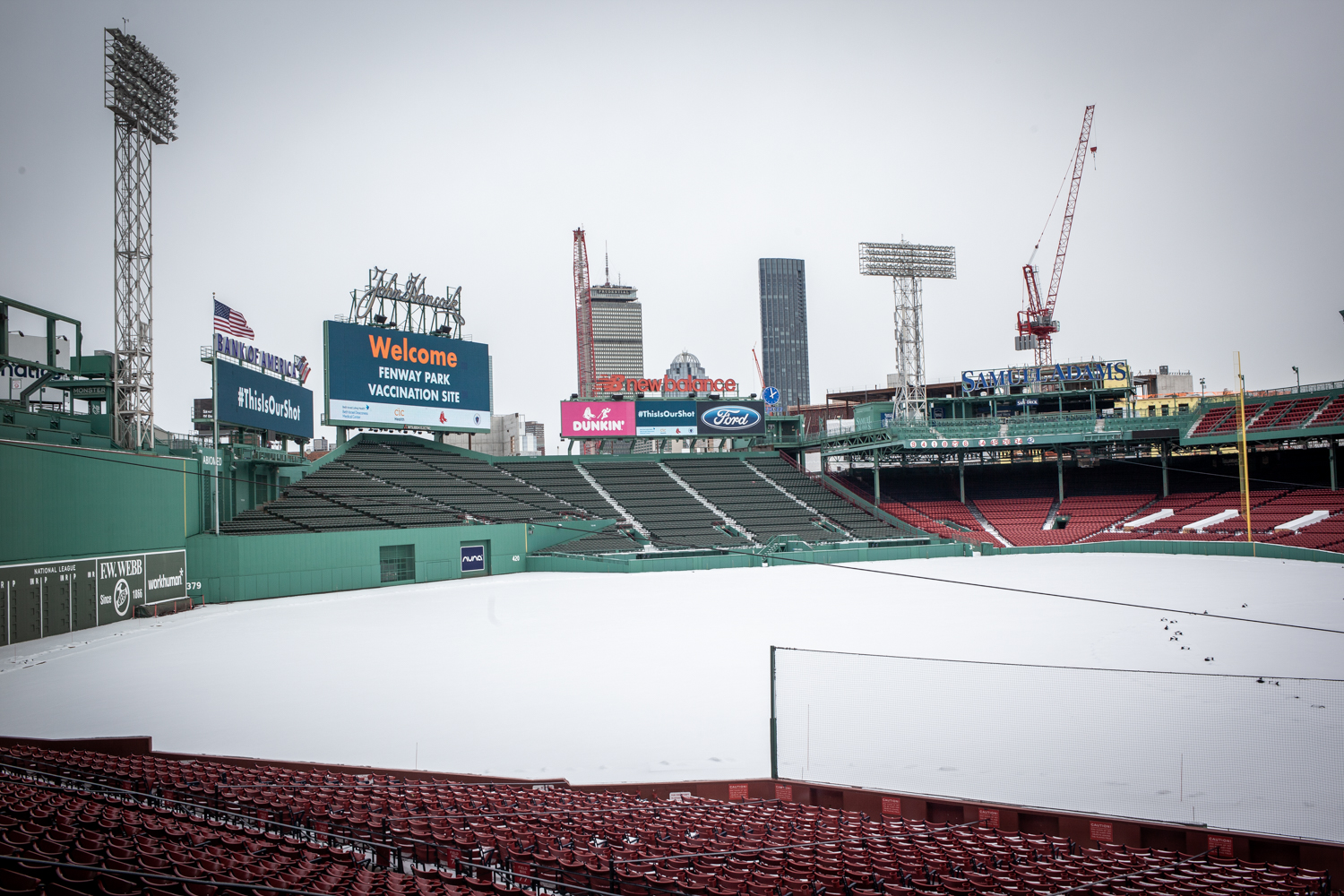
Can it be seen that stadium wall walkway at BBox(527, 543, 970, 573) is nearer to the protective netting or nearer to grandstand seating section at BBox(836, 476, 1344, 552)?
grandstand seating section at BBox(836, 476, 1344, 552)

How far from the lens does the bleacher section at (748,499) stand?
56219mm

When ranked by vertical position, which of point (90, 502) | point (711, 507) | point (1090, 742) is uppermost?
point (90, 502)

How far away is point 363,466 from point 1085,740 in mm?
46888

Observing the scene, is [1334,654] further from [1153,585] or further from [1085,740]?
[1153,585]

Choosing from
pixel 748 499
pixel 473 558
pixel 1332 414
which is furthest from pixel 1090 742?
pixel 1332 414

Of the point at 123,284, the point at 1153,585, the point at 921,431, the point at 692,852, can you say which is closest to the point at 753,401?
the point at 921,431

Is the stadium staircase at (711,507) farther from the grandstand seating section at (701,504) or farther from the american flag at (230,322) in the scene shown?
the american flag at (230,322)

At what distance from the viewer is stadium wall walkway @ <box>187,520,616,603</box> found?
36094 mm

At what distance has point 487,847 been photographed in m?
8.96

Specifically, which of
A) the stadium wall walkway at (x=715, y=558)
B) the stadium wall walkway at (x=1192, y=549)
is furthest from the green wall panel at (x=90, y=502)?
the stadium wall walkway at (x=1192, y=549)

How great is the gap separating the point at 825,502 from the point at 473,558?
2930cm

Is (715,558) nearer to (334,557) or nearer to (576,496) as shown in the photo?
(576,496)

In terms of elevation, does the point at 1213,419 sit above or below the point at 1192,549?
above

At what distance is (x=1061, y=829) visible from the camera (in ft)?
36.5
